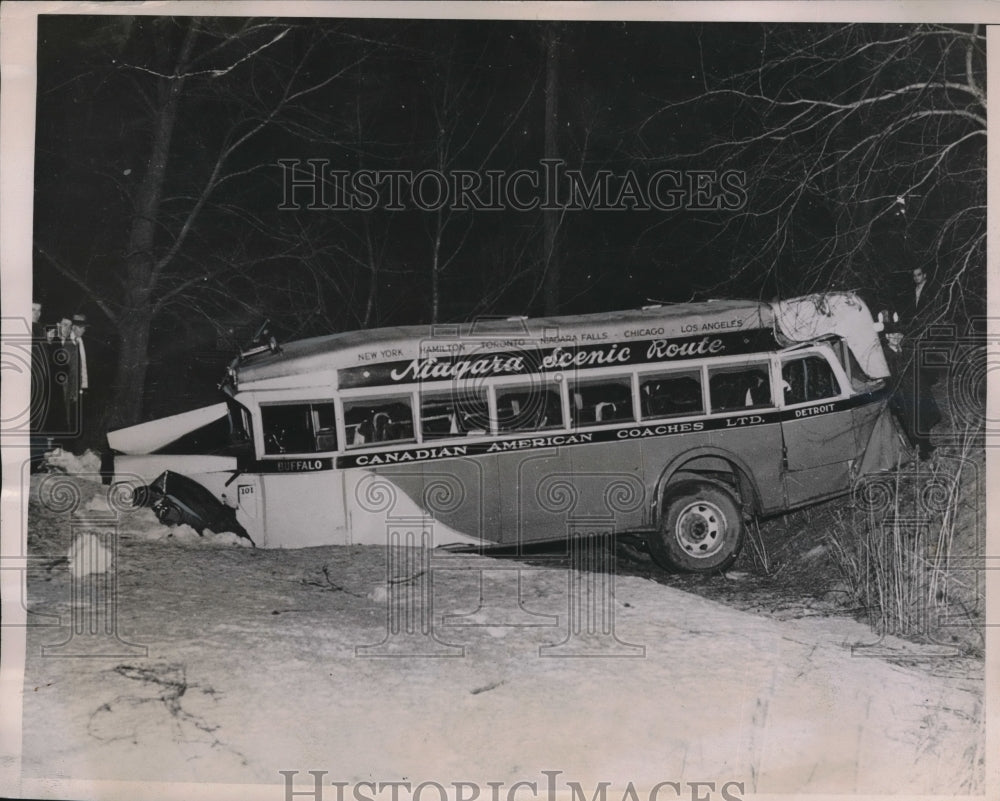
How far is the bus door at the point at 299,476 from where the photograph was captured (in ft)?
12.0

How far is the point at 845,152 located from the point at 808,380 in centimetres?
102

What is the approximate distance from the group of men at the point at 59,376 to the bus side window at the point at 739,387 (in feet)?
9.03

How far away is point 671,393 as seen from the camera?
368 cm

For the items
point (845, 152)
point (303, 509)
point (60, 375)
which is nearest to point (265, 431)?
point (303, 509)

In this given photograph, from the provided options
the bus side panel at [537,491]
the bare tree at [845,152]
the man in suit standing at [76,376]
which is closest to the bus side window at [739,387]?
the bare tree at [845,152]

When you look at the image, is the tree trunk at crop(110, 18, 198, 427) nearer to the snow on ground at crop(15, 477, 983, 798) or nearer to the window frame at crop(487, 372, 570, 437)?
the snow on ground at crop(15, 477, 983, 798)

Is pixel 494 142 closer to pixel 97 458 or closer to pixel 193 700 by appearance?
pixel 97 458

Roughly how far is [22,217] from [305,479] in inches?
67.3

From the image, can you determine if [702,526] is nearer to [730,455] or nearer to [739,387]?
[730,455]

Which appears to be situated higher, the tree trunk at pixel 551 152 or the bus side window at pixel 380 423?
the tree trunk at pixel 551 152

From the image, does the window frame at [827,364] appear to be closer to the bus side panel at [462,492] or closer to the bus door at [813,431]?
the bus door at [813,431]

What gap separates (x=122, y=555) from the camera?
3691 mm

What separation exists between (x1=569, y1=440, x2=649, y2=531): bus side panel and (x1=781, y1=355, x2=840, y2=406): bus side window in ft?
2.35

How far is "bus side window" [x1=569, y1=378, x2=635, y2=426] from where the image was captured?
3.66m
